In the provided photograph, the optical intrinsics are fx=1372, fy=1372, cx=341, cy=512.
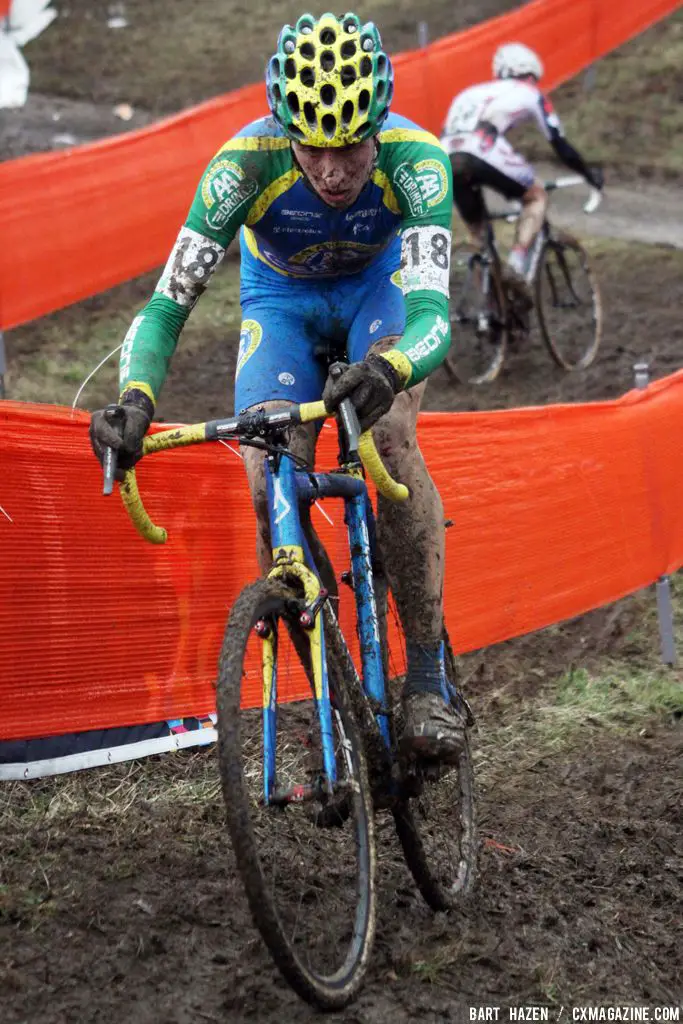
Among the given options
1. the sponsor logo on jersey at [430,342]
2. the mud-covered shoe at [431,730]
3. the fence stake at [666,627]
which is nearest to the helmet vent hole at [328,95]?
the sponsor logo on jersey at [430,342]

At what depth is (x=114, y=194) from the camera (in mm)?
11312

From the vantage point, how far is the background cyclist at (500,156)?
35.2ft

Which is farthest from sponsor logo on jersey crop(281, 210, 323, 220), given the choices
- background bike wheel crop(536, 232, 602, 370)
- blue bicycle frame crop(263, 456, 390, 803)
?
background bike wheel crop(536, 232, 602, 370)

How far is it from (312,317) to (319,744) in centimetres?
156

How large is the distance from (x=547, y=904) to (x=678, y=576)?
359cm

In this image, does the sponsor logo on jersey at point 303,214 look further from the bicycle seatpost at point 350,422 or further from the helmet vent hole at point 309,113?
the bicycle seatpost at point 350,422

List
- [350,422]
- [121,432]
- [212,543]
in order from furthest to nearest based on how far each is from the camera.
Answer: [212,543]
[121,432]
[350,422]

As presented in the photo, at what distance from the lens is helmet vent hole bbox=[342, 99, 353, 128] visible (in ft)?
12.8

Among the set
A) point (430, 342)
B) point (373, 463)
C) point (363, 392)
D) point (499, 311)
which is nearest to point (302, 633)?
point (373, 463)

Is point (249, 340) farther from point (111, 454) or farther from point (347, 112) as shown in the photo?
point (111, 454)

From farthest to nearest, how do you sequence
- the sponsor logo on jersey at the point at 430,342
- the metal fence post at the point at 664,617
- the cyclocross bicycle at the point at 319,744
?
the metal fence post at the point at 664,617 < the sponsor logo on jersey at the point at 430,342 < the cyclocross bicycle at the point at 319,744

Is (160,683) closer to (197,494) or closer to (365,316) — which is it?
(197,494)

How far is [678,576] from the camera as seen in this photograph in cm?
773

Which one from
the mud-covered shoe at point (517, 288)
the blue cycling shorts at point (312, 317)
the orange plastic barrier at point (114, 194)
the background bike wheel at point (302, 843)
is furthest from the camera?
the mud-covered shoe at point (517, 288)
